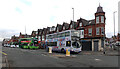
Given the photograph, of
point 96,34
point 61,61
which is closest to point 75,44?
point 61,61

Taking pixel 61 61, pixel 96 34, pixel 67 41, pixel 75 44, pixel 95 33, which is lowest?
pixel 61 61

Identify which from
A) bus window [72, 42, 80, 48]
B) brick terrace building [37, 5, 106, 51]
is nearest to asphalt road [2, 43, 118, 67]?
bus window [72, 42, 80, 48]

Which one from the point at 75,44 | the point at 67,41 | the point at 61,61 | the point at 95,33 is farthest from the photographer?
the point at 95,33

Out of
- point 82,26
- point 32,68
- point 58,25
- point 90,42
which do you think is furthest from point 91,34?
point 32,68

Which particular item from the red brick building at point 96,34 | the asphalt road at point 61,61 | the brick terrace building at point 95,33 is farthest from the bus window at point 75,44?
the red brick building at point 96,34

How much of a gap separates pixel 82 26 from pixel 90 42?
19.6 feet

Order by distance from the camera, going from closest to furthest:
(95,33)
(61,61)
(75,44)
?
(61,61), (75,44), (95,33)

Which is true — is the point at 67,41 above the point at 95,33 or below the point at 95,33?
below

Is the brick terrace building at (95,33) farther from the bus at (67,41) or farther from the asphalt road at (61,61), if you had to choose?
the asphalt road at (61,61)

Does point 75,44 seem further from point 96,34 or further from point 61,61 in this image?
point 96,34

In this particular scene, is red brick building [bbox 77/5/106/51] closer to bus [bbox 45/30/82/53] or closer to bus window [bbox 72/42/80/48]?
bus [bbox 45/30/82/53]

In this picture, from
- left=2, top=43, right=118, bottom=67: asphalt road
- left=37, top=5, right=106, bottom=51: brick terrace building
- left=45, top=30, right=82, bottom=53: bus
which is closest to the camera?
left=2, top=43, right=118, bottom=67: asphalt road

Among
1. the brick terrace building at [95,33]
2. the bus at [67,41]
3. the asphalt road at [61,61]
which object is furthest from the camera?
the brick terrace building at [95,33]

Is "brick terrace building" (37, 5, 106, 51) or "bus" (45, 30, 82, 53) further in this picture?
"brick terrace building" (37, 5, 106, 51)
